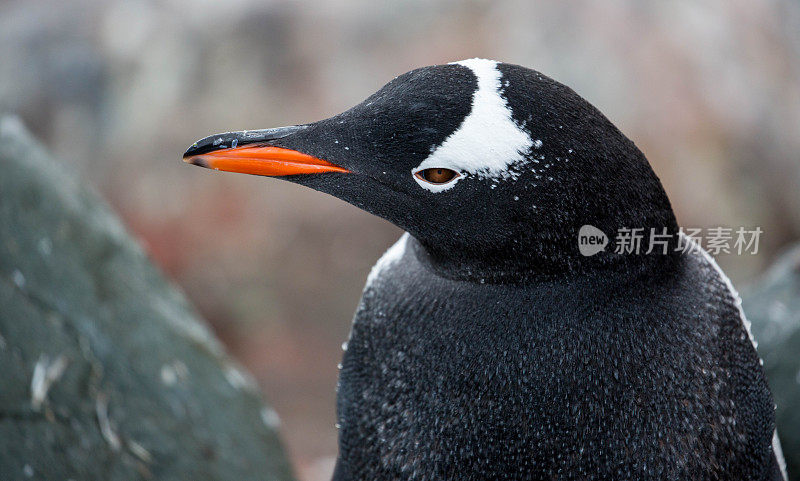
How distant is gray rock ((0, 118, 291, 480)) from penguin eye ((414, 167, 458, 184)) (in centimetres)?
87

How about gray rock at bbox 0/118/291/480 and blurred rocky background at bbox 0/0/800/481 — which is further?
blurred rocky background at bbox 0/0/800/481

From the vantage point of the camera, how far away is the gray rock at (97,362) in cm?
151

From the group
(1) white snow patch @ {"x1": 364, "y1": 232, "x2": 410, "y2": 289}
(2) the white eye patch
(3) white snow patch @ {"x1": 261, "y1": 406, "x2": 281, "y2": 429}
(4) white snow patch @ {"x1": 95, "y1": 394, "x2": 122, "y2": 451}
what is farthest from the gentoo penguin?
(3) white snow patch @ {"x1": 261, "y1": 406, "x2": 281, "y2": 429}

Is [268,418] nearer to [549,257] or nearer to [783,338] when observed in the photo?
[549,257]

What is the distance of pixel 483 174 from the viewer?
3.57 ft

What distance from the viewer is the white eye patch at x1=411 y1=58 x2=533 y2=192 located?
3.53ft

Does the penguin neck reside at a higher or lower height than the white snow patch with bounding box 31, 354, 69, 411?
higher

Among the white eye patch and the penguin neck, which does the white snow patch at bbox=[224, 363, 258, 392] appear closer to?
the penguin neck

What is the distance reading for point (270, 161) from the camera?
1.14 meters

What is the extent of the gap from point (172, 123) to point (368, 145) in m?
2.28

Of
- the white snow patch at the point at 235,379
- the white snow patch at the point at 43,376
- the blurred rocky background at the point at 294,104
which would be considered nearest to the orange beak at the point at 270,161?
the white snow patch at the point at 43,376

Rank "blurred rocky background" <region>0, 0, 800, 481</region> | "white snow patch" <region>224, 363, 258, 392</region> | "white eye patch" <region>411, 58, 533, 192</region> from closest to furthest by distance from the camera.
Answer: "white eye patch" <region>411, 58, 533, 192</region>, "white snow patch" <region>224, 363, 258, 392</region>, "blurred rocky background" <region>0, 0, 800, 481</region>

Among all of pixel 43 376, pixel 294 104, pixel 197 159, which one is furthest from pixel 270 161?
pixel 294 104

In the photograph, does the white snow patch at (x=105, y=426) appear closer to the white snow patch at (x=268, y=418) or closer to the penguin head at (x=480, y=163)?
the white snow patch at (x=268, y=418)
